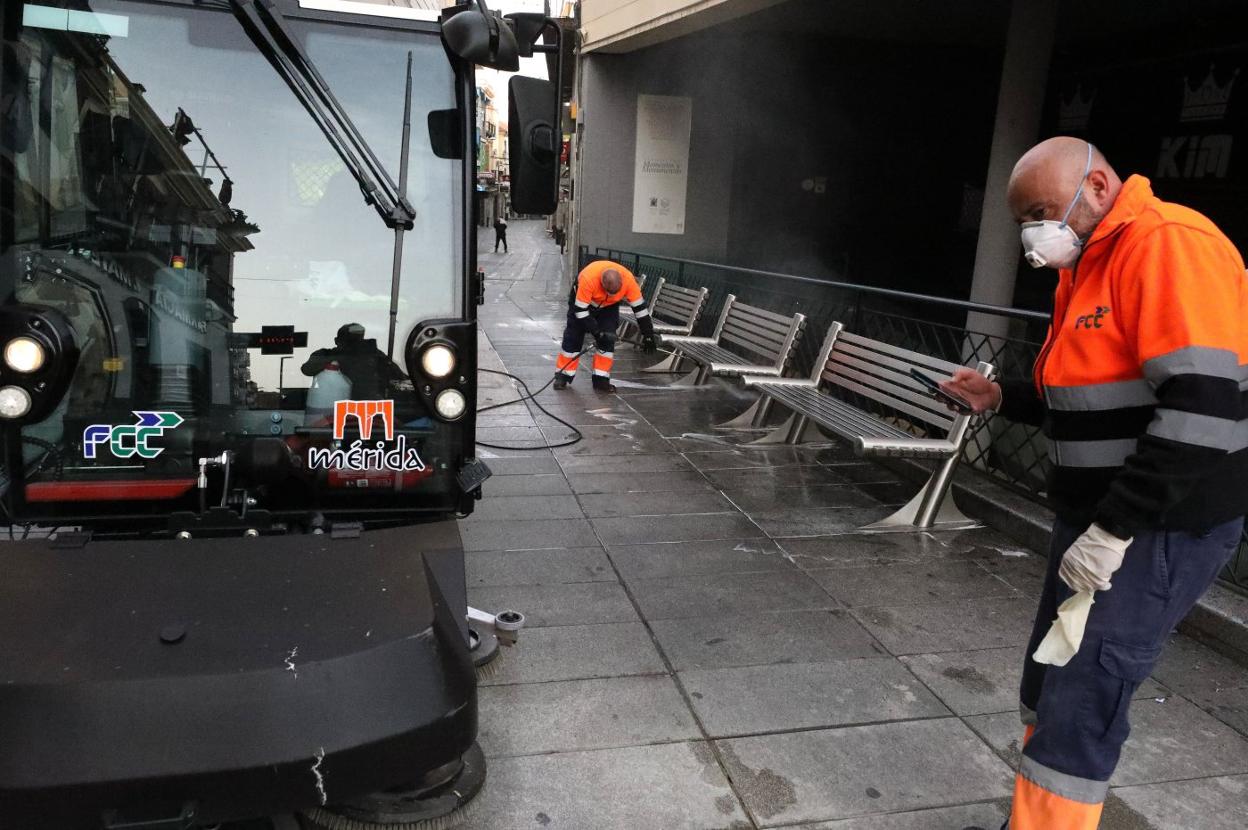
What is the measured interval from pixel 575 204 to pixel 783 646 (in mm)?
13393

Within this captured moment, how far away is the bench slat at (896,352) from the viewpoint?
560 centimetres

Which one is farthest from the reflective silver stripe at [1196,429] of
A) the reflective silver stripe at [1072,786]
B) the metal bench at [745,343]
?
the metal bench at [745,343]

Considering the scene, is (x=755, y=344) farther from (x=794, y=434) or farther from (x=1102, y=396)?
(x=1102, y=396)

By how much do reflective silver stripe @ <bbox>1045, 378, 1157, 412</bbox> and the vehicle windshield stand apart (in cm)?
196

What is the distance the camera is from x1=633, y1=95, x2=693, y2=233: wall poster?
14.9m

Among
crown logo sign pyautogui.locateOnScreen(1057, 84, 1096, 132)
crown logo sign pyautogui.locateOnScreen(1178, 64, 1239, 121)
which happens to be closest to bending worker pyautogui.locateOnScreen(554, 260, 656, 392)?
crown logo sign pyautogui.locateOnScreen(1178, 64, 1239, 121)

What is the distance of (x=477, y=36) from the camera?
296cm

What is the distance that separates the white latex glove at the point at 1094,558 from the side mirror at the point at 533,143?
2081 millimetres

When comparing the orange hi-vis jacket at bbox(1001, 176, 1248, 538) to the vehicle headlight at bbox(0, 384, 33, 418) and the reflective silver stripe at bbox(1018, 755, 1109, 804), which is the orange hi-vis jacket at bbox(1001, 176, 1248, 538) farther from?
the vehicle headlight at bbox(0, 384, 33, 418)

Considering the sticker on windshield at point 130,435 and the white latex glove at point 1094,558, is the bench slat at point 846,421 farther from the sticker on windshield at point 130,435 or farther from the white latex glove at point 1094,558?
the sticker on windshield at point 130,435

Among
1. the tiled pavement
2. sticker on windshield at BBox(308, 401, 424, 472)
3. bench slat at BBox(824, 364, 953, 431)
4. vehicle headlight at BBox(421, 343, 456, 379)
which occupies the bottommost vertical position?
the tiled pavement

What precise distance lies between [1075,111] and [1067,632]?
581 inches

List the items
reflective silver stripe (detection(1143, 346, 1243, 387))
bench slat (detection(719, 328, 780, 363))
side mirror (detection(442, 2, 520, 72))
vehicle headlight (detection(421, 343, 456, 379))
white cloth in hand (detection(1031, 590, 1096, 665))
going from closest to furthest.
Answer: reflective silver stripe (detection(1143, 346, 1243, 387))
white cloth in hand (detection(1031, 590, 1096, 665))
side mirror (detection(442, 2, 520, 72))
vehicle headlight (detection(421, 343, 456, 379))
bench slat (detection(719, 328, 780, 363))

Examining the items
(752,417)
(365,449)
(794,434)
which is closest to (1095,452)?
(365,449)
